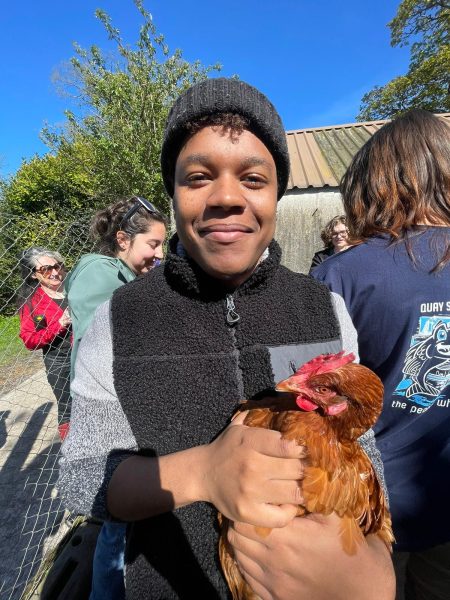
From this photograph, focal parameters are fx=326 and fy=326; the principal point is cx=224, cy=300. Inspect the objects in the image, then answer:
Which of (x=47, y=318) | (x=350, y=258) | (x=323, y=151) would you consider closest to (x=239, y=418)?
(x=350, y=258)

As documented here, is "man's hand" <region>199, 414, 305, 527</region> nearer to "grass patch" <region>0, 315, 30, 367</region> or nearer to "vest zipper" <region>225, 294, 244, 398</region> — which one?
"vest zipper" <region>225, 294, 244, 398</region>

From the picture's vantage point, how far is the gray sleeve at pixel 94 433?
2.79 feet

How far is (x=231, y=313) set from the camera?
3.51ft

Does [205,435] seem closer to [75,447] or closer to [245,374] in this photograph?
[245,374]

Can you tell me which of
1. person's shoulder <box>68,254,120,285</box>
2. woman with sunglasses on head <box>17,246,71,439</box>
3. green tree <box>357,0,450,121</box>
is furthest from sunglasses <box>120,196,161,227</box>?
green tree <box>357,0,450,121</box>

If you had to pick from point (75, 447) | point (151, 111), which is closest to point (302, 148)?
point (151, 111)

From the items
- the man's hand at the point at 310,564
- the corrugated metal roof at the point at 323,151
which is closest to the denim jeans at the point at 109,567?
the man's hand at the point at 310,564

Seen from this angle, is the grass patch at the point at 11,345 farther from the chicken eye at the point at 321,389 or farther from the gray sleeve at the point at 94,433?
the chicken eye at the point at 321,389

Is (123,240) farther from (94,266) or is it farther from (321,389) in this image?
(321,389)

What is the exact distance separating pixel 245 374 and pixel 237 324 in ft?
0.53

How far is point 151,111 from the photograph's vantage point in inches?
352

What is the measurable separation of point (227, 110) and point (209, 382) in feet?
2.66

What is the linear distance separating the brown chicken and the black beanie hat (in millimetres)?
701

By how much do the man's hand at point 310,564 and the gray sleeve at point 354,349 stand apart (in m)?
0.25
